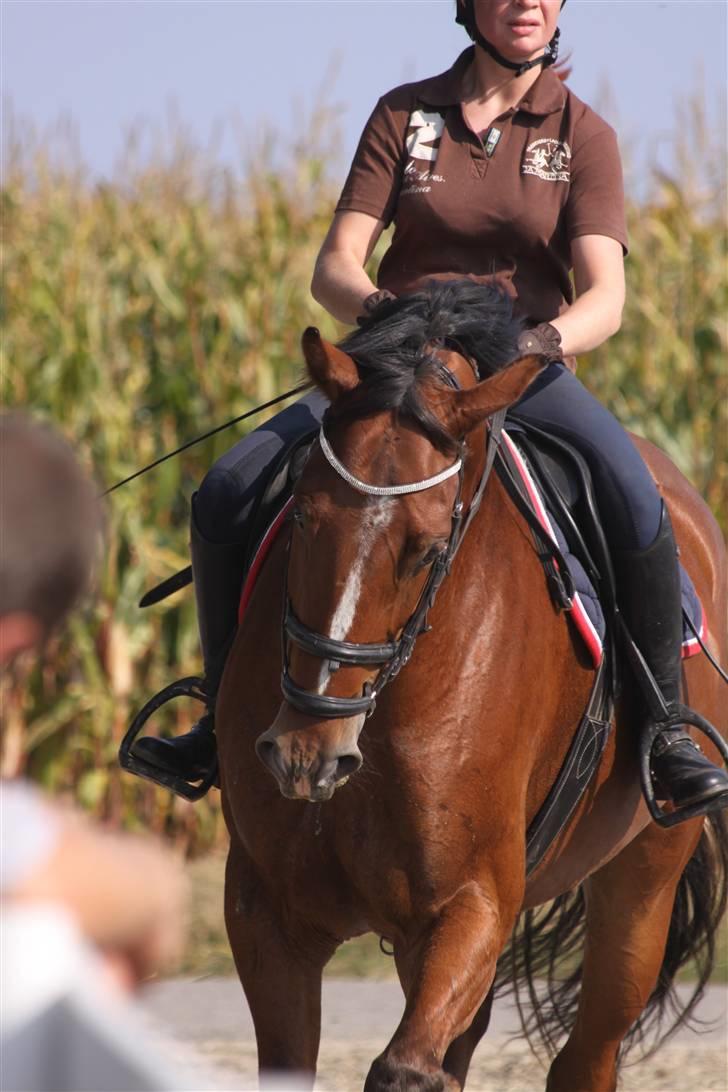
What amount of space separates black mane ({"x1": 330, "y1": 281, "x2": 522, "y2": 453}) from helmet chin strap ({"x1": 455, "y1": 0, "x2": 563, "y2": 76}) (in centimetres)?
73

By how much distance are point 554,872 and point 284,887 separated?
0.91 m

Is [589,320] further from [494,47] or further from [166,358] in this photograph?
[166,358]

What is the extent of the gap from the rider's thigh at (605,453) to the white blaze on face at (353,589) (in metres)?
1.06

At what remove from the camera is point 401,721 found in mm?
3656

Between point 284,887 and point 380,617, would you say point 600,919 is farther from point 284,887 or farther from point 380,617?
point 380,617

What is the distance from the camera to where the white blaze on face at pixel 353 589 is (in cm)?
330

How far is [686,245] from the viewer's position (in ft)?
30.6

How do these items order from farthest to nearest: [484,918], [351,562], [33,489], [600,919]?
1. [600,919]
2. [484,918]
3. [351,562]
4. [33,489]

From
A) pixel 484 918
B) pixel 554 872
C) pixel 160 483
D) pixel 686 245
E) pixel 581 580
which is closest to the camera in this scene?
pixel 484 918

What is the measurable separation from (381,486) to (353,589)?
0.22 metres

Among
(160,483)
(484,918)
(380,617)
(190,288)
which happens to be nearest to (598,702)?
(484,918)

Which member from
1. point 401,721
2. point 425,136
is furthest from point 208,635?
point 425,136

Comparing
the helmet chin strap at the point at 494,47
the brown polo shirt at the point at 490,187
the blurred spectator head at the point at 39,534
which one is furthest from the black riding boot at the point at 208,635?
the blurred spectator head at the point at 39,534

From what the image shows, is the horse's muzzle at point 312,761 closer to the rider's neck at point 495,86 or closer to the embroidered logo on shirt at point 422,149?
the embroidered logo on shirt at point 422,149
